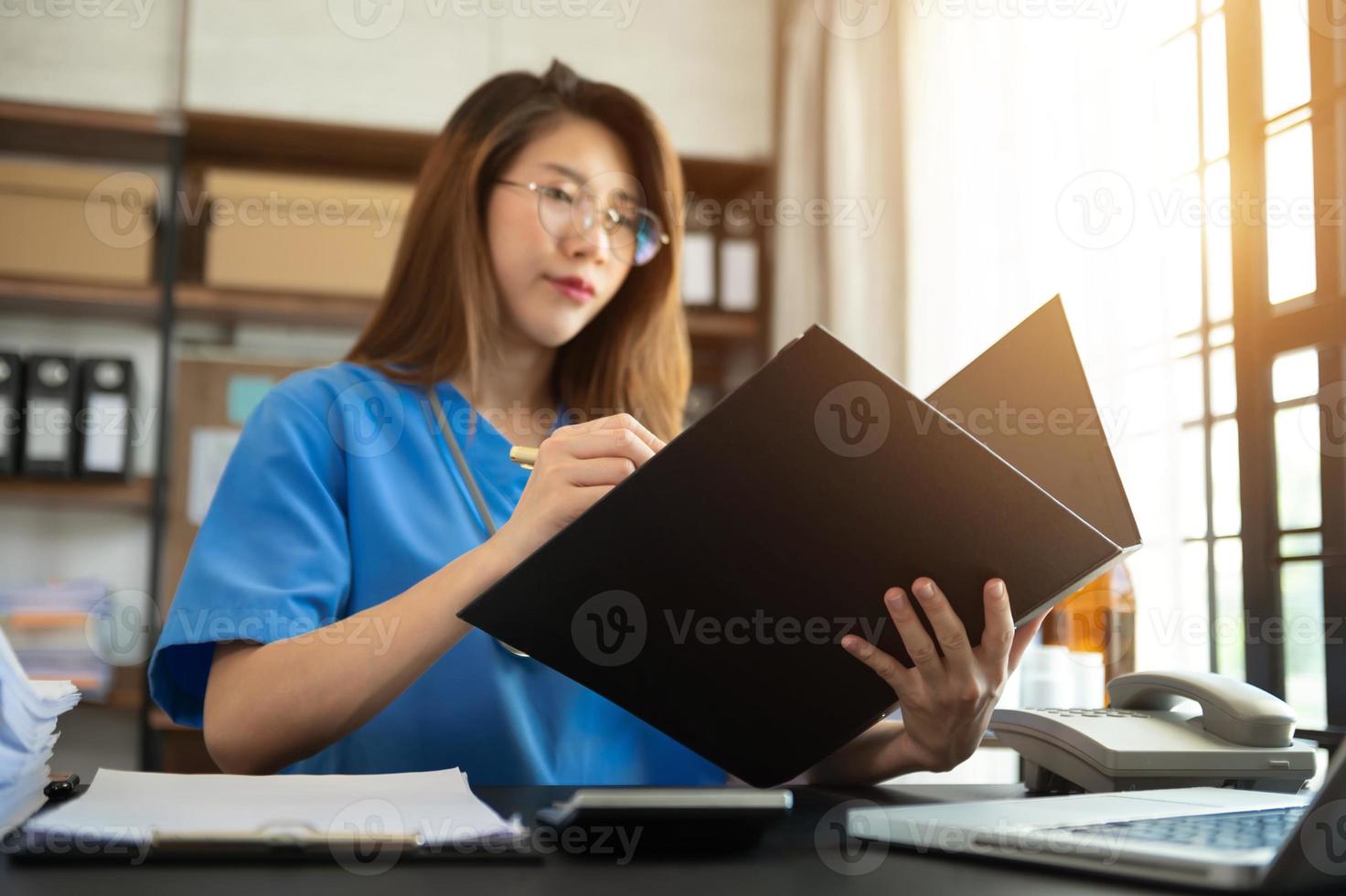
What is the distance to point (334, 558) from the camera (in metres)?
1.06

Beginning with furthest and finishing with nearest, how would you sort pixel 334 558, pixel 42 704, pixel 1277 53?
pixel 1277 53, pixel 334 558, pixel 42 704

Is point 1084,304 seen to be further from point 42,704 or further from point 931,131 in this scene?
point 42,704

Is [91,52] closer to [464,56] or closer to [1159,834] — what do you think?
[464,56]

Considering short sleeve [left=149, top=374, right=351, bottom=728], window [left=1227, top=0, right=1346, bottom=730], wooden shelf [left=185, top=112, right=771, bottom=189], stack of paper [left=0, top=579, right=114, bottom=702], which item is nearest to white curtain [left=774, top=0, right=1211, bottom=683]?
wooden shelf [left=185, top=112, right=771, bottom=189]

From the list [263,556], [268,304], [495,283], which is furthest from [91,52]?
[263,556]

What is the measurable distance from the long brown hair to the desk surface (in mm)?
799

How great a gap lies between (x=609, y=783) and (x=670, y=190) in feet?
2.48

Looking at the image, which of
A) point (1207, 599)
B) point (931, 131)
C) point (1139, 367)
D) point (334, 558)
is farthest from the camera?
point (931, 131)

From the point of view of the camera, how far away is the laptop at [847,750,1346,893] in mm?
486

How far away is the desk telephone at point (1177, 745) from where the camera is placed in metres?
0.87

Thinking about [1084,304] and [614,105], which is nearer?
[614,105]

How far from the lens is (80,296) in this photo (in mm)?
2746

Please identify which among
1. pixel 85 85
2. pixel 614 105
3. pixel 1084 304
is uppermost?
pixel 85 85

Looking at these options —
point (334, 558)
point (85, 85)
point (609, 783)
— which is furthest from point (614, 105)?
point (85, 85)
